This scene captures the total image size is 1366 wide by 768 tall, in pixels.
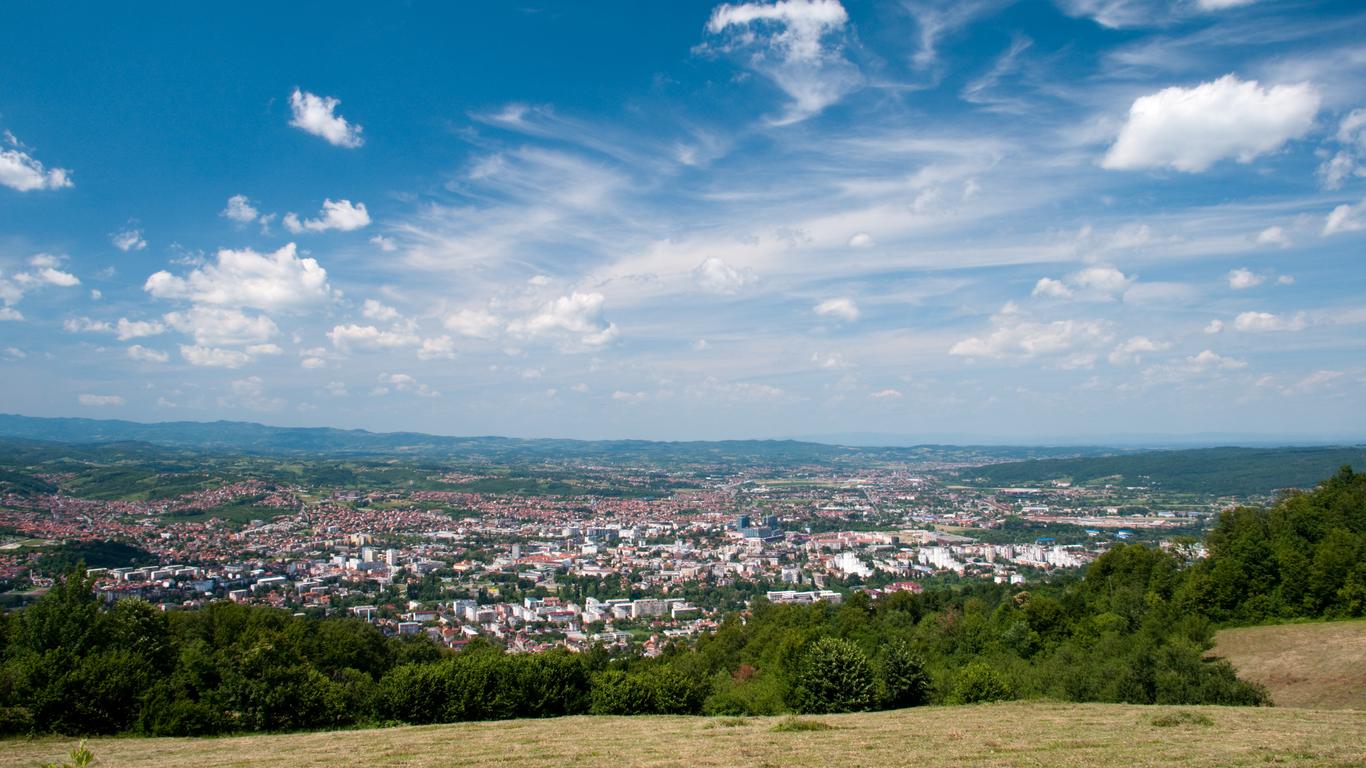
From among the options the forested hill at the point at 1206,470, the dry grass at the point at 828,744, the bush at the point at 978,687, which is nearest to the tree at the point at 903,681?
the bush at the point at 978,687

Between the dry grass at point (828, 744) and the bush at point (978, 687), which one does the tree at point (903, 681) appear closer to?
the bush at point (978, 687)

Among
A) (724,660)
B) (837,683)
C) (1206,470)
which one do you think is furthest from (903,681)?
(1206,470)

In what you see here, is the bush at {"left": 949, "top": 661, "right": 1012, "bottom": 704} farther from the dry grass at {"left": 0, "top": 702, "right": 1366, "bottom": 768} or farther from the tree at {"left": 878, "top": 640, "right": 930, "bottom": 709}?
the dry grass at {"left": 0, "top": 702, "right": 1366, "bottom": 768}

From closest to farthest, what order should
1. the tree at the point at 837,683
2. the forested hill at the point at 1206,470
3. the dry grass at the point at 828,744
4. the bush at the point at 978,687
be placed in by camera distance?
1. the dry grass at the point at 828,744
2. the tree at the point at 837,683
3. the bush at the point at 978,687
4. the forested hill at the point at 1206,470

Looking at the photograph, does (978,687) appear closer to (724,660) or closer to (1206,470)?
(724,660)

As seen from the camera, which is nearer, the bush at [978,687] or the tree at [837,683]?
the tree at [837,683]

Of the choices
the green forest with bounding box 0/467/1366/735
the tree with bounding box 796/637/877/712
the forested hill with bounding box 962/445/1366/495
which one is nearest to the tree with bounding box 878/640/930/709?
the green forest with bounding box 0/467/1366/735
